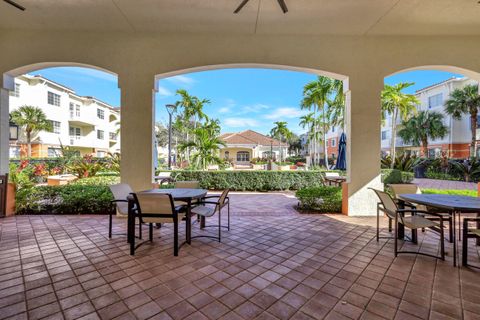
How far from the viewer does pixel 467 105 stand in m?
19.0

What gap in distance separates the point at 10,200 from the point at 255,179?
27.2 feet

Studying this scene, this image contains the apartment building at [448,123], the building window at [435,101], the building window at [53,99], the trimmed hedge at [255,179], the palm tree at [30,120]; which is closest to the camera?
the trimmed hedge at [255,179]

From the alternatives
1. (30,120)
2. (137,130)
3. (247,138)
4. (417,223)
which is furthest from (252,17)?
(247,138)

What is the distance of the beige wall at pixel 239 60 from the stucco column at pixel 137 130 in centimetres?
2

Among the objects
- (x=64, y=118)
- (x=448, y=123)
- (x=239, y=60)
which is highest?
(x=64, y=118)

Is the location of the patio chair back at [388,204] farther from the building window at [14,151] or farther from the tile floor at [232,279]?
the building window at [14,151]

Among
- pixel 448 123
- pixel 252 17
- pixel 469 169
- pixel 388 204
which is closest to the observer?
pixel 388 204

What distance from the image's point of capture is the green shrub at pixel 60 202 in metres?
6.01

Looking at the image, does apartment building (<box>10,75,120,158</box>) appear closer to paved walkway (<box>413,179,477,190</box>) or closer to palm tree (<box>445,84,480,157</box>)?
paved walkway (<box>413,179,477,190</box>)

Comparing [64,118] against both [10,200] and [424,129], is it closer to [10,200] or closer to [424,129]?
[10,200]

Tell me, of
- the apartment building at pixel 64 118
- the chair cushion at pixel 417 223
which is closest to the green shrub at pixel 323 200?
the chair cushion at pixel 417 223

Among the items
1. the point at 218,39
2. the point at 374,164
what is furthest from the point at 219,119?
the point at 374,164

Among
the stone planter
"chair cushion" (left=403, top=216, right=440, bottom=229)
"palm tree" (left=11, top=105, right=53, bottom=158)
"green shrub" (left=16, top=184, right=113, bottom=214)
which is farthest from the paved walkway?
"palm tree" (left=11, top=105, right=53, bottom=158)

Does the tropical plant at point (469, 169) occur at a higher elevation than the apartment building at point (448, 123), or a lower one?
lower
